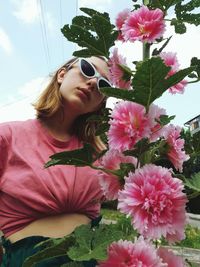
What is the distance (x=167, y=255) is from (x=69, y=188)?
403mm

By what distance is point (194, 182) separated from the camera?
0.87 m

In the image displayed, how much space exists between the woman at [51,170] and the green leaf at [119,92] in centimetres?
34

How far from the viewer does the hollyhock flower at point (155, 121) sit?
2.89ft

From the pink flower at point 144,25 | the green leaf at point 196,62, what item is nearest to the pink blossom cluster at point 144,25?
the pink flower at point 144,25

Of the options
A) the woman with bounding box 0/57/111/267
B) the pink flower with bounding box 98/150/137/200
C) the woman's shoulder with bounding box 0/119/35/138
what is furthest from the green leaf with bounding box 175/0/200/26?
the woman's shoulder with bounding box 0/119/35/138

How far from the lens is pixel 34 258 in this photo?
0.85 m

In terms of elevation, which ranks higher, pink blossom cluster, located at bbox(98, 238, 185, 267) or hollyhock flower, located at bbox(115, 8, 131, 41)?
hollyhock flower, located at bbox(115, 8, 131, 41)

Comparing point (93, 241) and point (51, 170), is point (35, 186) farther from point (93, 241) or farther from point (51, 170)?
point (93, 241)

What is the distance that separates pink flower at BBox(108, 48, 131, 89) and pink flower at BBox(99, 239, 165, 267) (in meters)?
0.38

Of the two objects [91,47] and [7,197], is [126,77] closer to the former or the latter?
[91,47]

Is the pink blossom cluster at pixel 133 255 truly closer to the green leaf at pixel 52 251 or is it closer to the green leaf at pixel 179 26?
the green leaf at pixel 52 251

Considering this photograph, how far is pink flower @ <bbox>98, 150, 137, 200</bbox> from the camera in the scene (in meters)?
0.91

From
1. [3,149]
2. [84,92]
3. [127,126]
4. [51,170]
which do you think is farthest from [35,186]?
[127,126]

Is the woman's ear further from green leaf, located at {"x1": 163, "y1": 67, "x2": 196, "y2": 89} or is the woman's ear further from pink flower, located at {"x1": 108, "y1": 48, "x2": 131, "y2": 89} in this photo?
green leaf, located at {"x1": 163, "y1": 67, "x2": 196, "y2": 89}
